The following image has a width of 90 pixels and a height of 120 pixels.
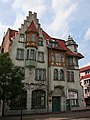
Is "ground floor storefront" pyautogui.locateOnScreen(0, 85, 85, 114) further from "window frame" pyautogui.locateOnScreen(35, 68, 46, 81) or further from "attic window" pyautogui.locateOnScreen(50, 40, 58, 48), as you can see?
"attic window" pyautogui.locateOnScreen(50, 40, 58, 48)

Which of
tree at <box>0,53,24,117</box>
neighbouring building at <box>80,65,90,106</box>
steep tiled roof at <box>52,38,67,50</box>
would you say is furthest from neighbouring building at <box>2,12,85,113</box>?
neighbouring building at <box>80,65,90,106</box>

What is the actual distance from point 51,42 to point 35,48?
166 inches

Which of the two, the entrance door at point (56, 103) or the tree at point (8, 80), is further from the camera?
the entrance door at point (56, 103)

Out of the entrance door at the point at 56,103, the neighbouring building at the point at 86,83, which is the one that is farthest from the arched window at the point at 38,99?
the neighbouring building at the point at 86,83

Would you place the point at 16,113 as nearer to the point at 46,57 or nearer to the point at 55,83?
the point at 55,83

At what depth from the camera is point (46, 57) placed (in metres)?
34.8

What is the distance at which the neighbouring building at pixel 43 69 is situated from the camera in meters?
32.1

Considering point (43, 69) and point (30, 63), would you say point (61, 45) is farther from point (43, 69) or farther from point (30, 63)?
point (30, 63)

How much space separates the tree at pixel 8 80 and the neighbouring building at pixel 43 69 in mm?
7416

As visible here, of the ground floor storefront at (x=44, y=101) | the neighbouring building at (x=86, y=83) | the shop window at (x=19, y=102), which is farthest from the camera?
the neighbouring building at (x=86, y=83)

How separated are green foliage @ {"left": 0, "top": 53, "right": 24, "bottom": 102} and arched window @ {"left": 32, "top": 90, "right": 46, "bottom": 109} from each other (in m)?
8.67

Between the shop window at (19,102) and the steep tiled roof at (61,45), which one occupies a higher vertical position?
the steep tiled roof at (61,45)

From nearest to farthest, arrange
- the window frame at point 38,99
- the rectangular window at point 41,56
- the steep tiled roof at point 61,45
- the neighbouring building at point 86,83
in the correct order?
the window frame at point 38,99 < the rectangular window at point 41,56 < the steep tiled roof at point 61,45 < the neighbouring building at point 86,83

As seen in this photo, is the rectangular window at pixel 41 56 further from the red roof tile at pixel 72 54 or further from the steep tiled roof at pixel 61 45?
the red roof tile at pixel 72 54
